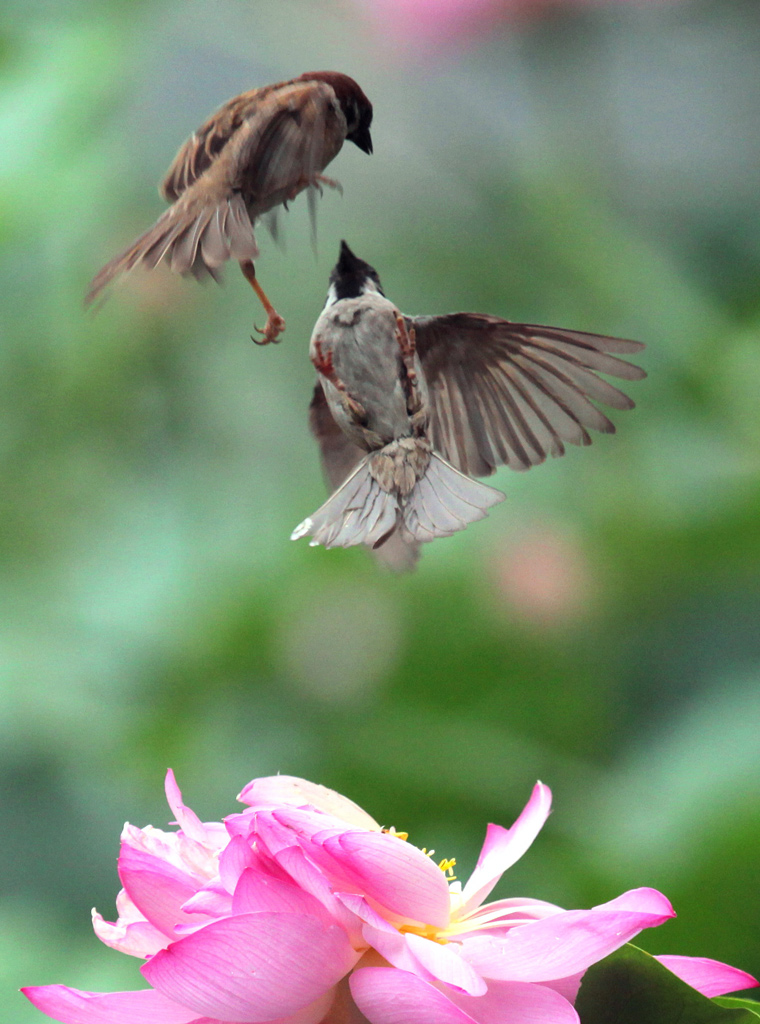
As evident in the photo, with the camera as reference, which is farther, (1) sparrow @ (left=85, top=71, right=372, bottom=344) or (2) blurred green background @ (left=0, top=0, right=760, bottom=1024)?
(2) blurred green background @ (left=0, top=0, right=760, bottom=1024)

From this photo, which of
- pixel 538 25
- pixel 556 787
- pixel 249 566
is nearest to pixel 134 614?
pixel 249 566

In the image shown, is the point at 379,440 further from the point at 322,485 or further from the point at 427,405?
the point at 322,485

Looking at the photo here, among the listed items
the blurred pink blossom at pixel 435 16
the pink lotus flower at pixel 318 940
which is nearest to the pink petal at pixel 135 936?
the pink lotus flower at pixel 318 940

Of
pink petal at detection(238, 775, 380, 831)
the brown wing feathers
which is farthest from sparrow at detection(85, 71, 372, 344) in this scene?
pink petal at detection(238, 775, 380, 831)

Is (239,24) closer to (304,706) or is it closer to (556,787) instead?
(304,706)

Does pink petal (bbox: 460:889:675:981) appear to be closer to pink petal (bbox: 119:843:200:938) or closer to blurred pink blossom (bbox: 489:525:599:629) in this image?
pink petal (bbox: 119:843:200:938)

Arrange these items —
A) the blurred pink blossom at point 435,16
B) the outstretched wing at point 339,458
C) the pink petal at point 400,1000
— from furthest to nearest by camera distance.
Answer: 1. the blurred pink blossom at point 435,16
2. the outstretched wing at point 339,458
3. the pink petal at point 400,1000

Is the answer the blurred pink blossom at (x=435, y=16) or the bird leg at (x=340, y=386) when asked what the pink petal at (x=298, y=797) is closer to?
the bird leg at (x=340, y=386)

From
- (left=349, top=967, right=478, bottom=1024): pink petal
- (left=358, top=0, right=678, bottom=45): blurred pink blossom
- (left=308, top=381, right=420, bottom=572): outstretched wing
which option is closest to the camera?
(left=349, top=967, right=478, bottom=1024): pink petal
